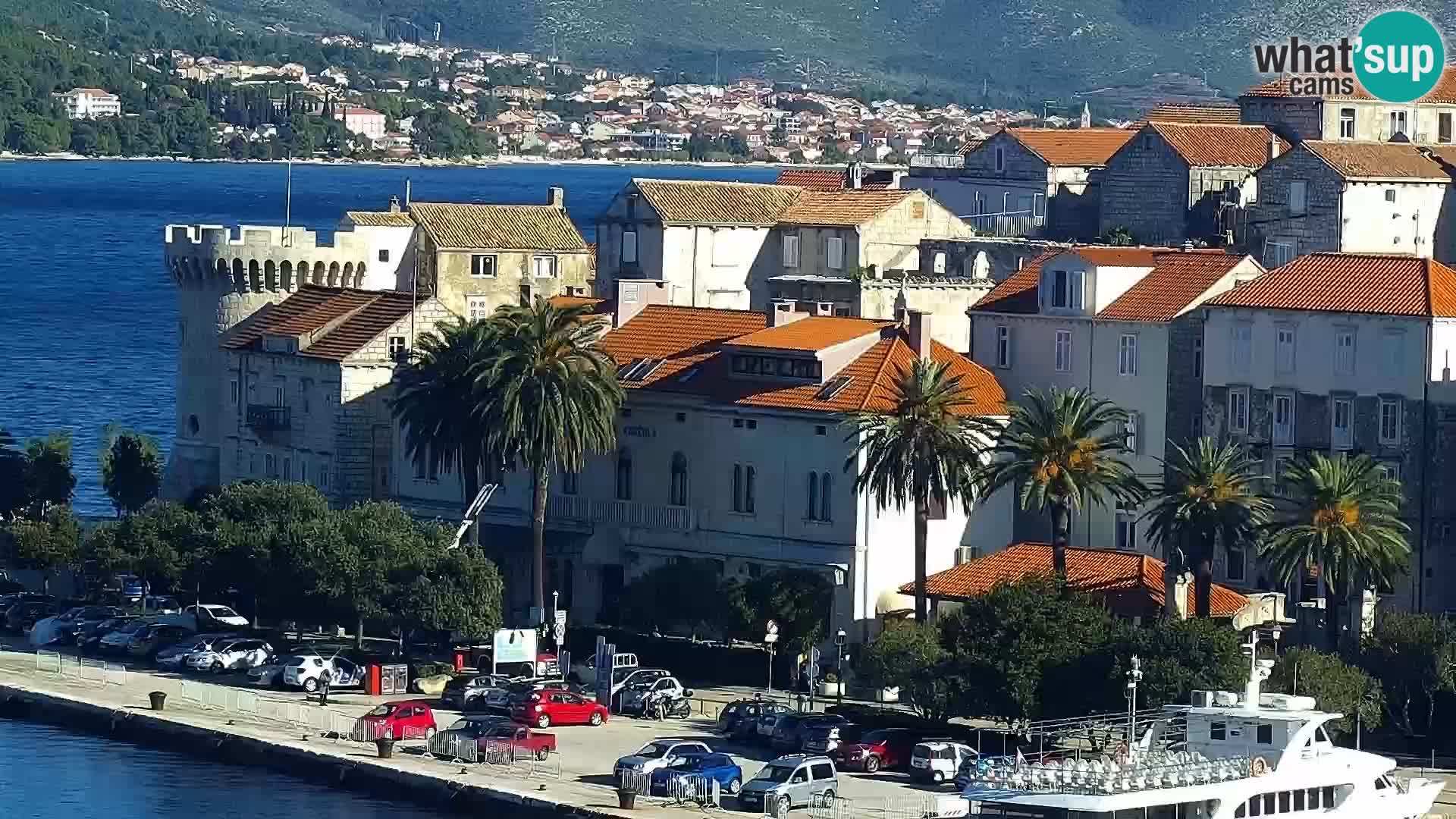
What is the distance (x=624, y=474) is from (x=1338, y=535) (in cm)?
2552

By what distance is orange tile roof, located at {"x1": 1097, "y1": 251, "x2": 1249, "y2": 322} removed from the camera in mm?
102438

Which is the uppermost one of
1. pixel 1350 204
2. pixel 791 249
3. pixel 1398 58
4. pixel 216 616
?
pixel 1398 58

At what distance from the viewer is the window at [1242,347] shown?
99.2 meters

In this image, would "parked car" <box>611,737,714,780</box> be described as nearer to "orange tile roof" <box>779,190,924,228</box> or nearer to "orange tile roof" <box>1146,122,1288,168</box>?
"orange tile roof" <box>779,190,924,228</box>

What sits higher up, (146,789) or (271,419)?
(271,419)

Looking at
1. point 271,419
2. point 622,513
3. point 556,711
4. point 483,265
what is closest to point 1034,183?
point 483,265

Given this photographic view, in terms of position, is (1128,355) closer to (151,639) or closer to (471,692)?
(471,692)

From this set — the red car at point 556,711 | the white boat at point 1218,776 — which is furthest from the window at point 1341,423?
the red car at point 556,711

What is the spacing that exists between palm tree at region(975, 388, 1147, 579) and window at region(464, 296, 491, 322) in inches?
1145

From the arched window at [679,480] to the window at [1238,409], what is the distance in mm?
15986

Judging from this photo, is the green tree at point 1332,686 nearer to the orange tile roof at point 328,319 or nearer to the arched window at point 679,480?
the arched window at point 679,480

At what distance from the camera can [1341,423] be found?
318ft

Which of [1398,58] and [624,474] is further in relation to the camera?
[1398,58]

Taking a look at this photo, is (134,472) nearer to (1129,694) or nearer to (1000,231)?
(1000,231)
